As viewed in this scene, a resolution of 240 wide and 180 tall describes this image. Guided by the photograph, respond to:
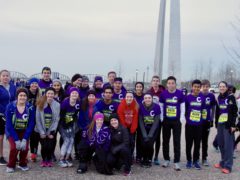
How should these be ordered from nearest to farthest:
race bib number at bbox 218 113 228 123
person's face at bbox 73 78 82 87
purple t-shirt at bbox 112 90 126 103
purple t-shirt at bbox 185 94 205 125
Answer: race bib number at bbox 218 113 228 123 → purple t-shirt at bbox 185 94 205 125 → purple t-shirt at bbox 112 90 126 103 → person's face at bbox 73 78 82 87

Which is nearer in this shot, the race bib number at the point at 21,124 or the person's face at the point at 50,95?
the race bib number at the point at 21,124

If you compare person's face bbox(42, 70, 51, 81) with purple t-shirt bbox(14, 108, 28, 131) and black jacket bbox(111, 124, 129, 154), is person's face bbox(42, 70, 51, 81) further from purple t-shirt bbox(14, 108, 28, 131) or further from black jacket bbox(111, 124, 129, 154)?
black jacket bbox(111, 124, 129, 154)

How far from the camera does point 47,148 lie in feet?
20.4

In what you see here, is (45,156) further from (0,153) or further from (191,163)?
(191,163)

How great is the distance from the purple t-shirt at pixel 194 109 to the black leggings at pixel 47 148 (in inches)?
114

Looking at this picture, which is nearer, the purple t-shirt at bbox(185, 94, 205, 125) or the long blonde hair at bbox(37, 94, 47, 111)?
the long blonde hair at bbox(37, 94, 47, 111)

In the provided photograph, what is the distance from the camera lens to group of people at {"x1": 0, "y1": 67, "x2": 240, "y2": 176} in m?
6.08

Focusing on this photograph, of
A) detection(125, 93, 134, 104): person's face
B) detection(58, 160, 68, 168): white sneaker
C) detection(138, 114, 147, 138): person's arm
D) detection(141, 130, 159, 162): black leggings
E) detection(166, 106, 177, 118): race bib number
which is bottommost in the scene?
detection(58, 160, 68, 168): white sneaker

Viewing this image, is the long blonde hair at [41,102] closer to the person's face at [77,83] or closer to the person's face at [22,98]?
the person's face at [22,98]

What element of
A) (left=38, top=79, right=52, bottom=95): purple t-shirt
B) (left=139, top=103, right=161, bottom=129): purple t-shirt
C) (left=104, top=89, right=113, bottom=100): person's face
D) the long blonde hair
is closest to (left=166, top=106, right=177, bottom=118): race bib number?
(left=139, top=103, right=161, bottom=129): purple t-shirt

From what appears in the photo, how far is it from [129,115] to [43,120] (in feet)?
5.79

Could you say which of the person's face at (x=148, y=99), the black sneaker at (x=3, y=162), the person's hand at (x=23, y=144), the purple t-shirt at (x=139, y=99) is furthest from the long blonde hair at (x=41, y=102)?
the person's face at (x=148, y=99)

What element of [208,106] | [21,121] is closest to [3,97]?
[21,121]

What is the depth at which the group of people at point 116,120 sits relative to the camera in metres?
6.08
